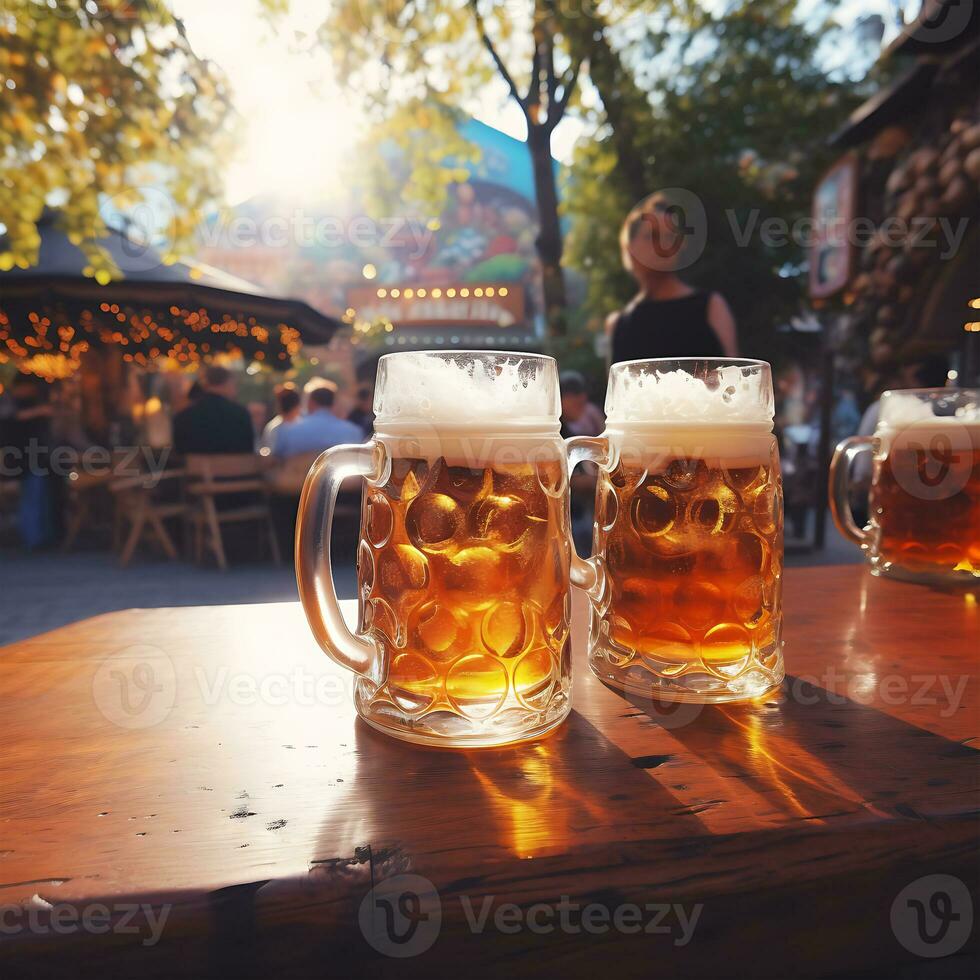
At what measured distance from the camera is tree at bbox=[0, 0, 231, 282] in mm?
4910

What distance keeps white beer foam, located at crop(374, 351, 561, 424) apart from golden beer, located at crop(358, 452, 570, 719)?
4 cm

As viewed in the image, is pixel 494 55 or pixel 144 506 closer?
pixel 144 506

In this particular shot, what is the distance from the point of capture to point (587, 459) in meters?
0.77

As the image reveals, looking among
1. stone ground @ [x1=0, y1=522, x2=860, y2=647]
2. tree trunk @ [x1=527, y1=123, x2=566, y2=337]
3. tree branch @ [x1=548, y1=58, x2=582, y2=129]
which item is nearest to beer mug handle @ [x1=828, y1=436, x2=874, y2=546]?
stone ground @ [x1=0, y1=522, x2=860, y2=647]

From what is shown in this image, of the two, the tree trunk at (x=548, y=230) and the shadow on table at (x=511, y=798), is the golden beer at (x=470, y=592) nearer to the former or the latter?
the shadow on table at (x=511, y=798)

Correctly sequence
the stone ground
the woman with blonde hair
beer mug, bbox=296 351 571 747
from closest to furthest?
beer mug, bbox=296 351 571 747, the woman with blonde hair, the stone ground

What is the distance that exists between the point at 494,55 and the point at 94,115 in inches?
166

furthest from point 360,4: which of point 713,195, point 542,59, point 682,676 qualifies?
point 682,676

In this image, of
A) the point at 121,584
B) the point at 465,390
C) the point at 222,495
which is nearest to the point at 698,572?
the point at 465,390

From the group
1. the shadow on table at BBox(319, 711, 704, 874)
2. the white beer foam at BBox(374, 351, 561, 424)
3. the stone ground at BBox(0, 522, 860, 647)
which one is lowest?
the stone ground at BBox(0, 522, 860, 647)

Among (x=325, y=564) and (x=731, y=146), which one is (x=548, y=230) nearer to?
(x=731, y=146)

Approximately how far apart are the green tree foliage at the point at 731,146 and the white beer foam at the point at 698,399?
8.97 meters

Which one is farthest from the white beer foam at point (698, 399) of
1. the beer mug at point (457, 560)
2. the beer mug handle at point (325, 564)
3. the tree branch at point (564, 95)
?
the tree branch at point (564, 95)

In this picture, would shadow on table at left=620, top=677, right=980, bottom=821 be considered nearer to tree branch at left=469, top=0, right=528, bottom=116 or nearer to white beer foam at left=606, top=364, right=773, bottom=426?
white beer foam at left=606, top=364, right=773, bottom=426
